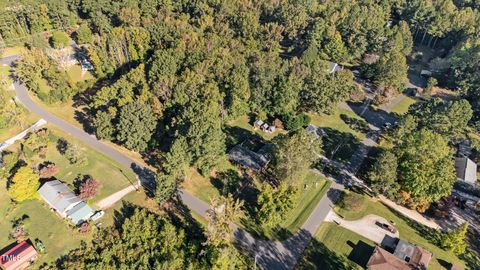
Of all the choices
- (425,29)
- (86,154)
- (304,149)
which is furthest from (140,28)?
(425,29)

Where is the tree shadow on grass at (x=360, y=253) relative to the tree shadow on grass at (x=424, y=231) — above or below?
below

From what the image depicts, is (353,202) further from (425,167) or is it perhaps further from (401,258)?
(425,167)

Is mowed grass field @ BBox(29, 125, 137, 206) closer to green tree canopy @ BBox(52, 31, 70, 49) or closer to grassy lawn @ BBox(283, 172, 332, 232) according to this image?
grassy lawn @ BBox(283, 172, 332, 232)

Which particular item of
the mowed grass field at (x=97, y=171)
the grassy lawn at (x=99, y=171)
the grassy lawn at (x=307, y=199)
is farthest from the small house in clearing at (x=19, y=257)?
the grassy lawn at (x=307, y=199)

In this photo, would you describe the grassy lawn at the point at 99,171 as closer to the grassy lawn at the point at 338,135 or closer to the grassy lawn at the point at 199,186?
the grassy lawn at the point at 199,186

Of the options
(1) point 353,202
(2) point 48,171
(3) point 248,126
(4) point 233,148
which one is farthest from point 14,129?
(1) point 353,202

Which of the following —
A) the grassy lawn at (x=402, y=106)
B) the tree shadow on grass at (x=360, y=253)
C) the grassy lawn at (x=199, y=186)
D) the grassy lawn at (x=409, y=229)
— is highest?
the grassy lawn at (x=402, y=106)
